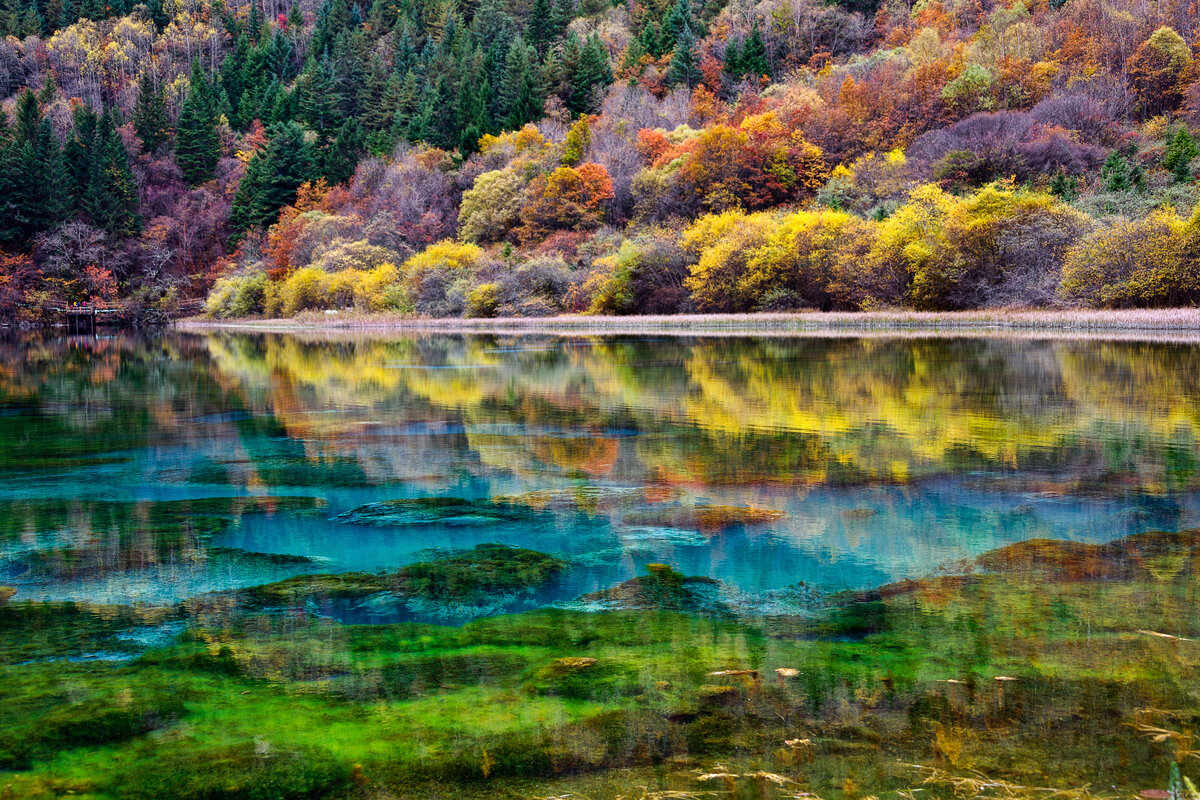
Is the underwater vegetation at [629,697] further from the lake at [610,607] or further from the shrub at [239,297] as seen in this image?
the shrub at [239,297]

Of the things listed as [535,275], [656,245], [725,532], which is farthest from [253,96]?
[725,532]

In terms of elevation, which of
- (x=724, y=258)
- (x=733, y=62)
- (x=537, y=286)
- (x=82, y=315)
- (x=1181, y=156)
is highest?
(x=733, y=62)

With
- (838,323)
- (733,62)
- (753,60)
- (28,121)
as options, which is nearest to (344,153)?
(28,121)

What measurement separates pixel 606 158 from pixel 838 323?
37494mm

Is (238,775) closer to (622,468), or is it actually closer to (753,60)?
(622,468)

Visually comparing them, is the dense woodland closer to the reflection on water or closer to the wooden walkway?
the wooden walkway

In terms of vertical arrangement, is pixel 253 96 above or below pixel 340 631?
above

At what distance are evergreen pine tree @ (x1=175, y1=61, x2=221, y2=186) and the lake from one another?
97.0 metres

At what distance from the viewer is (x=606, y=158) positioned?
7444 centimetres

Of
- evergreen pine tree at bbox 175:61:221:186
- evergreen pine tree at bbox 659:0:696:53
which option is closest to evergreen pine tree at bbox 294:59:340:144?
evergreen pine tree at bbox 175:61:221:186

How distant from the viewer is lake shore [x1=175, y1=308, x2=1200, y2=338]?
3219cm

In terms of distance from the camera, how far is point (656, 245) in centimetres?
5347

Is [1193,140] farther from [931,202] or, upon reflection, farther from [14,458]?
[14,458]

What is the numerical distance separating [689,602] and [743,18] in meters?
109
